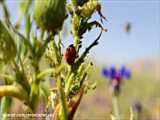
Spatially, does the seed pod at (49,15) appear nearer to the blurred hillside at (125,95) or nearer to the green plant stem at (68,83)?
the green plant stem at (68,83)

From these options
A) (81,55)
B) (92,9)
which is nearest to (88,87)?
(81,55)

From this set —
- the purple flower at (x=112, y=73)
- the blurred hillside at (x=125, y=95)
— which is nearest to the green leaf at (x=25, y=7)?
the purple flower at (x=112, y=73)

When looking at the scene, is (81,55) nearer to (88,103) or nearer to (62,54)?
(62,54)

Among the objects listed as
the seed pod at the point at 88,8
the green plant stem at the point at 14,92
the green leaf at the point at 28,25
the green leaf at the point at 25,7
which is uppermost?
the seed pod at the point at 88,8

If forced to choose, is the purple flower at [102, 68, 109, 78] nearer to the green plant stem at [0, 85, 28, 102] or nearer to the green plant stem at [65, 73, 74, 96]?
the green plant stem at [65, 73, 74, 96]

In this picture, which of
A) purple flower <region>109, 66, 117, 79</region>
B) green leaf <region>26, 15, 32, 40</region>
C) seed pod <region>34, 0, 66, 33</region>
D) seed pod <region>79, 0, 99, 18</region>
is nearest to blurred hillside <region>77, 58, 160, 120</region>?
Result: purple flower <region>109, 66, 117, 79</region>

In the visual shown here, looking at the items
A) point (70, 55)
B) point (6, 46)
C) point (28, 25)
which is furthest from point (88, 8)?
point (6, 46)
